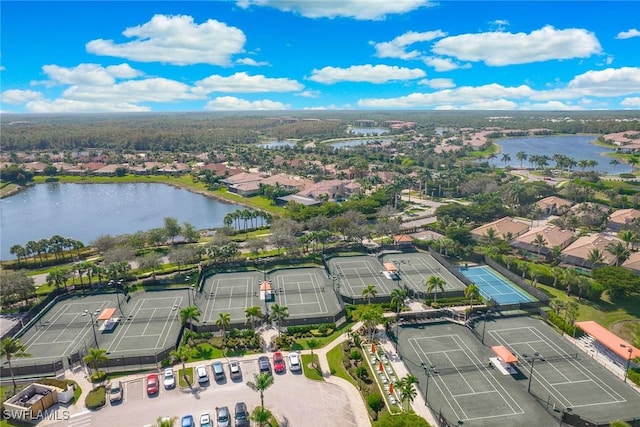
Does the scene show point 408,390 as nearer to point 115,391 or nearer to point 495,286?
point 115,391

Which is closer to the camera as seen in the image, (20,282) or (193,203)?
(20,282)

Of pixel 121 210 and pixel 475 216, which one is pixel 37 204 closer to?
pixel 121 210

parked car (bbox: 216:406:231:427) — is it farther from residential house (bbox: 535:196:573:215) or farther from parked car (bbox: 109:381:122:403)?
residential house (bbox: 535:196:573:215)

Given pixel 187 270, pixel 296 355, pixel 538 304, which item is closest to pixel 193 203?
pixel 187 270

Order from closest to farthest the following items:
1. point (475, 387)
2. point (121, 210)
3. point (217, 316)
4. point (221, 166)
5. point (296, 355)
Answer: point (475, 387) → point (296, 355) → point (217, 316) → point (121, 210) → point (221, 166)

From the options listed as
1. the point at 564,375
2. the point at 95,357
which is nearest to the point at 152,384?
the point at 95,357

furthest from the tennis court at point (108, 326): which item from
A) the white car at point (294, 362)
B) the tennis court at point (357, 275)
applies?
the tennis court at point (357, 275)
